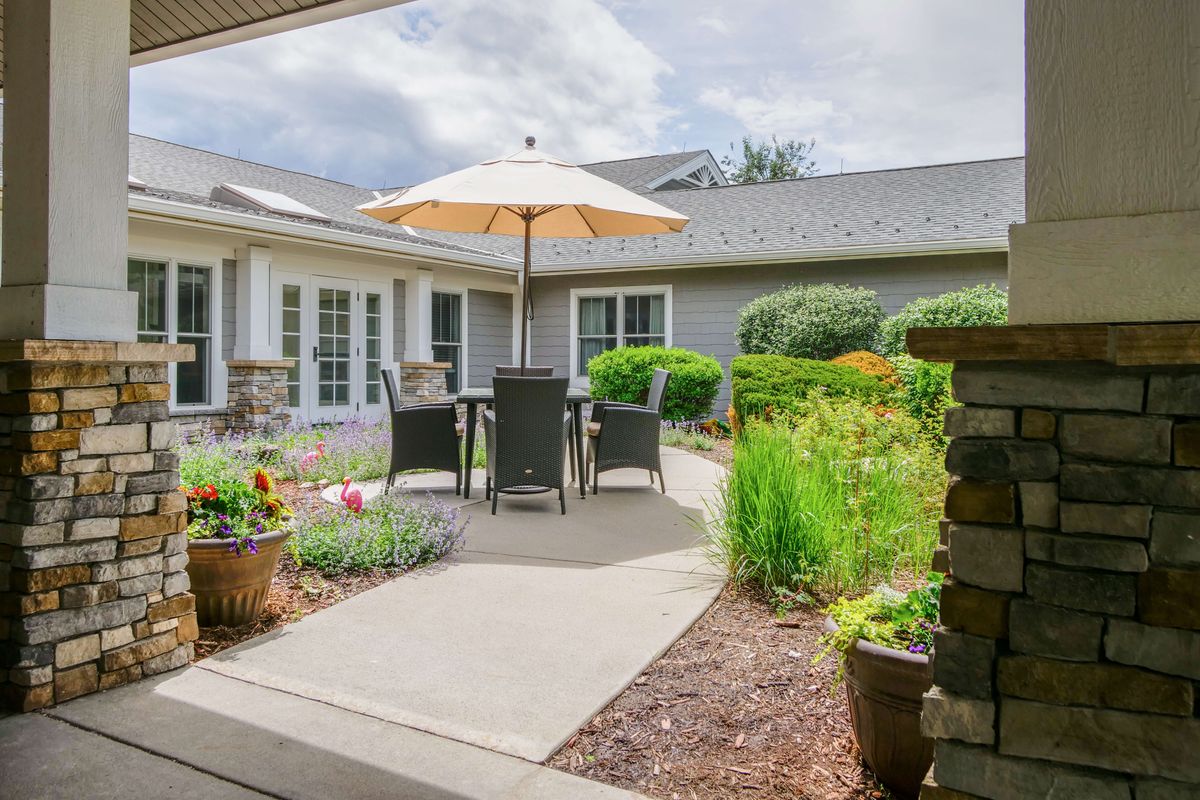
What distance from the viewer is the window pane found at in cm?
841

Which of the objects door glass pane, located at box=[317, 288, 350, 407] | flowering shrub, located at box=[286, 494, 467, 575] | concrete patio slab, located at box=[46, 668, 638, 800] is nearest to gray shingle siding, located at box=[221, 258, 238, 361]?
door glass pane, located at box=[317, 288, 350, 407]

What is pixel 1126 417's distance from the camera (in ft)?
4.65

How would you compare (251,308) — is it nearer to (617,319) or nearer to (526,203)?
(526,203)

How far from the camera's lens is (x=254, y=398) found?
861cm

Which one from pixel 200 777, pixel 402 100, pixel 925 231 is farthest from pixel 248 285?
pixel 402 100

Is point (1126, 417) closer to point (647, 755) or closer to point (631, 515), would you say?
point (647, 755)

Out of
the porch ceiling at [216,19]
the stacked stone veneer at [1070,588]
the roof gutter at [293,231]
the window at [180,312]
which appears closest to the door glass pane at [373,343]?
the roof gutter at [293,231]

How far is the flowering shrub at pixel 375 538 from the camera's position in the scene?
158 inches

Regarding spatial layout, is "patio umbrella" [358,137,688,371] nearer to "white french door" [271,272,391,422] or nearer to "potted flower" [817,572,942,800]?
"white french door" [271,272,391,422]

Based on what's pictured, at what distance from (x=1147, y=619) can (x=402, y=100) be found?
49.0m

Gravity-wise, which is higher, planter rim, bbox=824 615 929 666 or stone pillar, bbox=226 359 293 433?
stone pillar, bbox=226 359 293 433

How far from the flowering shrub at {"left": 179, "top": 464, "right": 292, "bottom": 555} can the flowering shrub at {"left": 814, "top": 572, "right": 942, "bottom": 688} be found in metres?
2.28

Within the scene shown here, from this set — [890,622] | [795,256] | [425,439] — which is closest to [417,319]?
[795,256]

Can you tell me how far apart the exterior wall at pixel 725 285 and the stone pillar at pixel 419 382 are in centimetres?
232
